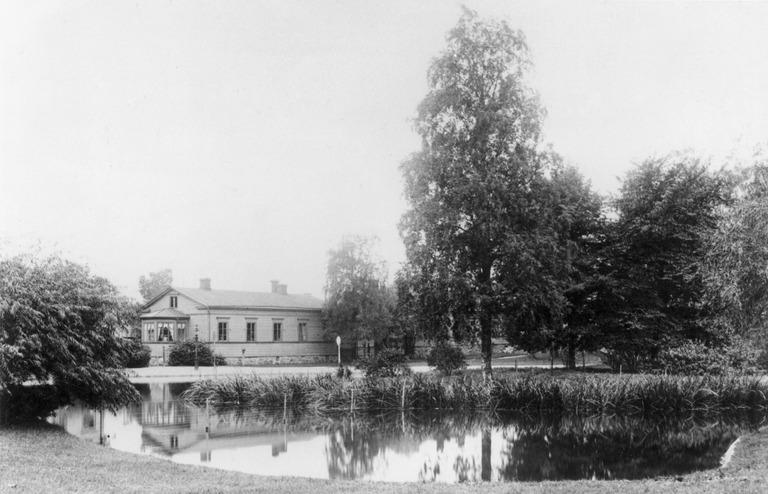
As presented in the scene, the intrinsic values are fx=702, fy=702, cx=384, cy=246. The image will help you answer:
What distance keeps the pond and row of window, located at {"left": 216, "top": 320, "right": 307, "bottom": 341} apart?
24447mm

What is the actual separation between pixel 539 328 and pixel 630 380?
Answer: 10495 millimetres

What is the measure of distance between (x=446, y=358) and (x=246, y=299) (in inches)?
931

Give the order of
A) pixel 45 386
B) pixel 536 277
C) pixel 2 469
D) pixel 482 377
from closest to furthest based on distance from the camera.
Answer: pixel 2 469
pixel 45 386
pixel 482 377
pixel 536 277

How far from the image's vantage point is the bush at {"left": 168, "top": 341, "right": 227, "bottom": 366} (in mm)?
42969

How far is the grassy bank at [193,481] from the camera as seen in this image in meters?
9.28

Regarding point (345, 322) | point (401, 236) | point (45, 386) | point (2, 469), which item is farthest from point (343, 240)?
point (2, 469)

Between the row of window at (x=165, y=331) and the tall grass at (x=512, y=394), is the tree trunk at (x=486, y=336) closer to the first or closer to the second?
the tall grass at (x=512, y=394)

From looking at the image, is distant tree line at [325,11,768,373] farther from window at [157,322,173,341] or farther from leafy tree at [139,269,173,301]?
leafy tree at [139,269,173,301]

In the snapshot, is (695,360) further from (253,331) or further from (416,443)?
(253,331)

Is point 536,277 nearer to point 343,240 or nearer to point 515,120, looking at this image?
point 515,120

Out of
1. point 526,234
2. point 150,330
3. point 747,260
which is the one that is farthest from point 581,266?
point 150,330

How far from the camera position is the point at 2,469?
403 inches

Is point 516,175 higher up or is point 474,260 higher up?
point 516,175

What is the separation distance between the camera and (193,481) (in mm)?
10039
